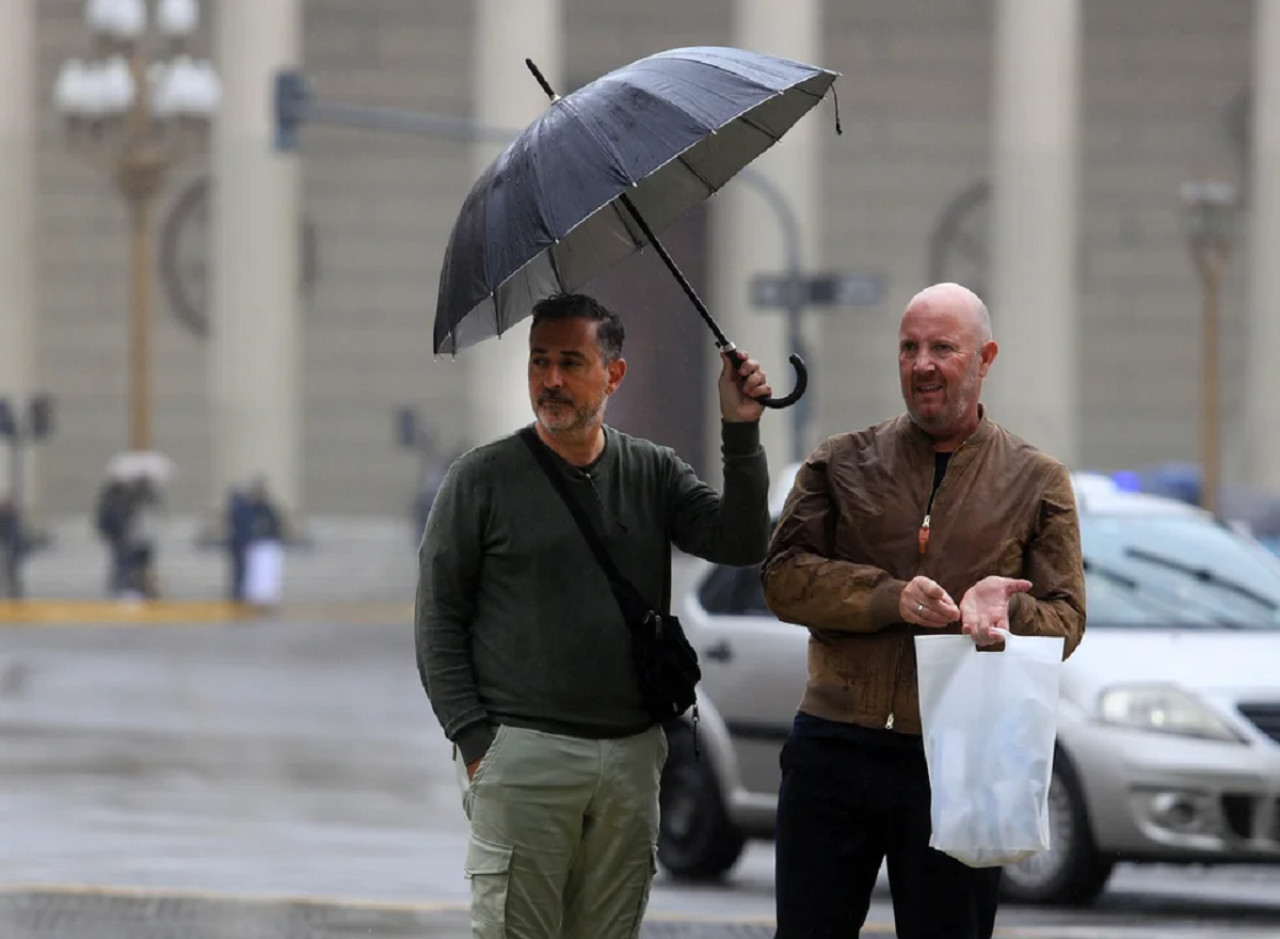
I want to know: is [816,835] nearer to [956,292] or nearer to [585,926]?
[585,926]

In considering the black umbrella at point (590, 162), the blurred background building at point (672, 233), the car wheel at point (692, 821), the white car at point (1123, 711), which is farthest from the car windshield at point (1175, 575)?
the blurred background building at point (672, 233)

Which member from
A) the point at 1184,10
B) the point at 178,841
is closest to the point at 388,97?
the point at 1184,10

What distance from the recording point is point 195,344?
50.5 m

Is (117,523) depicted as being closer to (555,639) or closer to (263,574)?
(263,574)

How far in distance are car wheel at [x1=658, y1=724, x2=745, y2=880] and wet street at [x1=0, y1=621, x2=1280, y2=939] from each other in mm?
141

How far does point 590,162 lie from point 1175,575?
636cm

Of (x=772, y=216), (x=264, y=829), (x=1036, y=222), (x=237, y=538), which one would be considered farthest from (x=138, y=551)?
(x=264, y=829)

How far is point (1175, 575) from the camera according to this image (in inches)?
450

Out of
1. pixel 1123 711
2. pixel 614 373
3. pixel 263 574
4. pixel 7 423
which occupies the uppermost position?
pixel 614 373

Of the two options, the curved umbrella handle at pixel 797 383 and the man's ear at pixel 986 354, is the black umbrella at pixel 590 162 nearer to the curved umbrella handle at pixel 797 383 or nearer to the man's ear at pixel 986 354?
the curved umbrella handle at pixel 797 383

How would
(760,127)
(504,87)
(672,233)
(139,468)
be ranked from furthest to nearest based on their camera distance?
(672,233)
(504,87)
(139,468)
(760,127)

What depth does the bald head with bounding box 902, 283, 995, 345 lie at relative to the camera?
5504 mm

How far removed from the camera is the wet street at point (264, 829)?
983cm

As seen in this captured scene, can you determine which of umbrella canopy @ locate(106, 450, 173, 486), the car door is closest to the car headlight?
the car door
